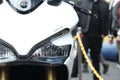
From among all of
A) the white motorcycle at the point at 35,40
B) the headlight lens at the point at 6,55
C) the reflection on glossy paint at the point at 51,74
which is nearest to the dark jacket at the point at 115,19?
the white motorcycle at the point at 35,40

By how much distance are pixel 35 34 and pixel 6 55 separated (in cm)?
37

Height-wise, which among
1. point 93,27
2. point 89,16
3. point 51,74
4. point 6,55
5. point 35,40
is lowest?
point 51,74

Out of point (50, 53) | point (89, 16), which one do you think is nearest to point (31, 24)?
point (50, 53)

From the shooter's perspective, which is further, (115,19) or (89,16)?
(115,19)

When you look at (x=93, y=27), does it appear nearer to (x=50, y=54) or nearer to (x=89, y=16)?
(x=89, y=16)

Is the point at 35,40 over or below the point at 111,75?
over

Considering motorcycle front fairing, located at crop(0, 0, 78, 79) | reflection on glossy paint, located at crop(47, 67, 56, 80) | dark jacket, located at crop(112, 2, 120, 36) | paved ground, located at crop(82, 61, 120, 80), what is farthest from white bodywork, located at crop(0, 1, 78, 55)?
dark jacket, located at crop(112, 2, 120, 36)

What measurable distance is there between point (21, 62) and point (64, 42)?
0.54m

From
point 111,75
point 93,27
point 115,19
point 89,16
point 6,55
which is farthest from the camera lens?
point 115,19

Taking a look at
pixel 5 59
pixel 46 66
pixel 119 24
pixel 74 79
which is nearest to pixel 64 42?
pixel 46 66

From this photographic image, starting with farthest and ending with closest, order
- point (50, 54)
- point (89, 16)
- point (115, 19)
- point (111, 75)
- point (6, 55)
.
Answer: point (115, 19) → point (111, 75) → point (89, 16) → point (50, 54) → point (6, 55)

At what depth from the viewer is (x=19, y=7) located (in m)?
5.82

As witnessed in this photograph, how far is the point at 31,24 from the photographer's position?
5664mm

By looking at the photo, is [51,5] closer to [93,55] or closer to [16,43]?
[16,43]
